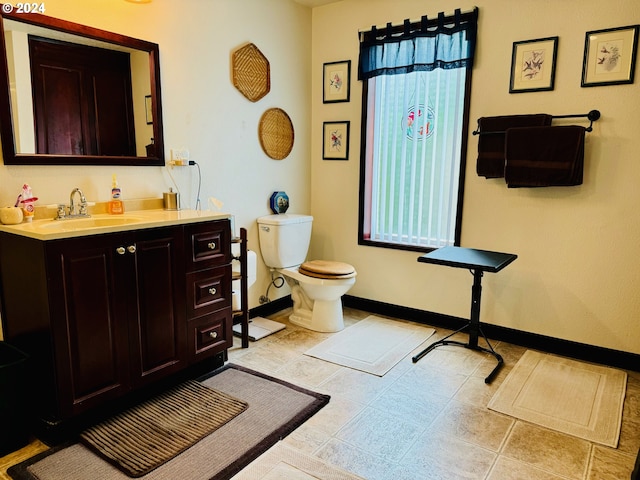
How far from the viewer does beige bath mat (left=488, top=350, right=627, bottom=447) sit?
2.03 metres

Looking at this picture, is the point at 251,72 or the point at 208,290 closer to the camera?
the point at 208,290

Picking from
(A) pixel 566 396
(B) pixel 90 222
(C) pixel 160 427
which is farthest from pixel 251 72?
(A) pixel 566 396

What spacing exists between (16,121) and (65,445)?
142 centimetres

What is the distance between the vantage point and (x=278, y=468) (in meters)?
1.72

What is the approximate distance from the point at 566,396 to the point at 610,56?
188 centimetres

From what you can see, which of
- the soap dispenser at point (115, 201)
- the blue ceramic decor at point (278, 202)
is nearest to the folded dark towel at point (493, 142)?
the blue ceramic decor at point (278, 202)

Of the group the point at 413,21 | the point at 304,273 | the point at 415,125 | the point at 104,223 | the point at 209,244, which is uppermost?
the point at 413,21

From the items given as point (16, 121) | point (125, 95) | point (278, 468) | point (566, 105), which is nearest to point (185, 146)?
point (125, 95)

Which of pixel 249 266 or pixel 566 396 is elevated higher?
pixel 249 266

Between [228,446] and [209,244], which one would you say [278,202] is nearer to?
[209,244]

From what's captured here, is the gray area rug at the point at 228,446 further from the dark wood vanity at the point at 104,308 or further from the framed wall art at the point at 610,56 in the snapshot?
the framed wall art at the point at 610,56

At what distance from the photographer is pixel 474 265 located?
93.8 inches

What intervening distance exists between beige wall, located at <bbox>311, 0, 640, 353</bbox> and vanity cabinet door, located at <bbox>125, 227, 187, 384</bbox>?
70.6 inches

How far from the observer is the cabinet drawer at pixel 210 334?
2287 millimetres
